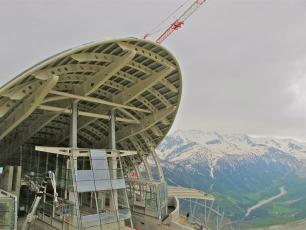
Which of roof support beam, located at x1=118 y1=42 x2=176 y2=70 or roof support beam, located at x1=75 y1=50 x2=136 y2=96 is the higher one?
roof support beam, located at x1=118 y1=42 x2=176 y2=70

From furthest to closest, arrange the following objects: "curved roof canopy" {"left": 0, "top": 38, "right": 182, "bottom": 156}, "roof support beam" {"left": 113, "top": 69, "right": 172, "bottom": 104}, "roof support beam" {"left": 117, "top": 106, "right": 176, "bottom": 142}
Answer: "roof support beam" {"left": 117, "top": 106, "right": 176, "bottom": 142}, "roof support beam" {"left": 113, "top": 69, "right": 172, "bottom": 104}, "curved roof canopy" {"left": 0, "top": 38, "right": 182, "bottom": 156}

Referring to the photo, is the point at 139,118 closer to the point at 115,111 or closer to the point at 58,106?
the point at 115,111

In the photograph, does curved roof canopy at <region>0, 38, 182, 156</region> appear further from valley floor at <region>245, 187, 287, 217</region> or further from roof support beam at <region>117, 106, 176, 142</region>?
valley floor at <region>245, 187, 287, 217</region>

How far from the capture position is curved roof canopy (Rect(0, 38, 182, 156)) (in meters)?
22.9

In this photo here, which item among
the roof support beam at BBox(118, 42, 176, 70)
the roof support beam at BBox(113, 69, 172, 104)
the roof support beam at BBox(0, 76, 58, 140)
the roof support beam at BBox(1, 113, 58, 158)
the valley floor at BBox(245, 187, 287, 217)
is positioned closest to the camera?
the roof support beam at BBox(0, 76, 58, 140)

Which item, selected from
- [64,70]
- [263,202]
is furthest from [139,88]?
[263,202]

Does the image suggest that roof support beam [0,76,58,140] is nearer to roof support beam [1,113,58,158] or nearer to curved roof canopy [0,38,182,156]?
curved roof canopy [0,38,182,156]

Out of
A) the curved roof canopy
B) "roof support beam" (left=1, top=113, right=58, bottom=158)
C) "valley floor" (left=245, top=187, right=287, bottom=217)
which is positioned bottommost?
"valley floor" (left=245, top=187, right=287, bottom=217)

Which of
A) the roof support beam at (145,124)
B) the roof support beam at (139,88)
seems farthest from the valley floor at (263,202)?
the roof support beam at (139,88)

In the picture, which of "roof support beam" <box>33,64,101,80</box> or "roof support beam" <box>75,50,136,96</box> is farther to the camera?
"roof support beam" <box>75,50,136,96</box>

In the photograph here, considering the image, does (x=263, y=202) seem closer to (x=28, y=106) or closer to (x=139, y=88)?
(x=139, y=88)

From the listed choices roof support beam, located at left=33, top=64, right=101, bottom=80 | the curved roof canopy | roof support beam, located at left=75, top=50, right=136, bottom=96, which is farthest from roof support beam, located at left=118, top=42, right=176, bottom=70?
roof support beam, located at left=33, top=64, right=101, bottom=80

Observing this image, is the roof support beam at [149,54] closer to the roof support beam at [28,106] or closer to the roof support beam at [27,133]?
the roof support beam at [28,106]

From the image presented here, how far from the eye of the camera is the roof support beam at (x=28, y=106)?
22.2 m
